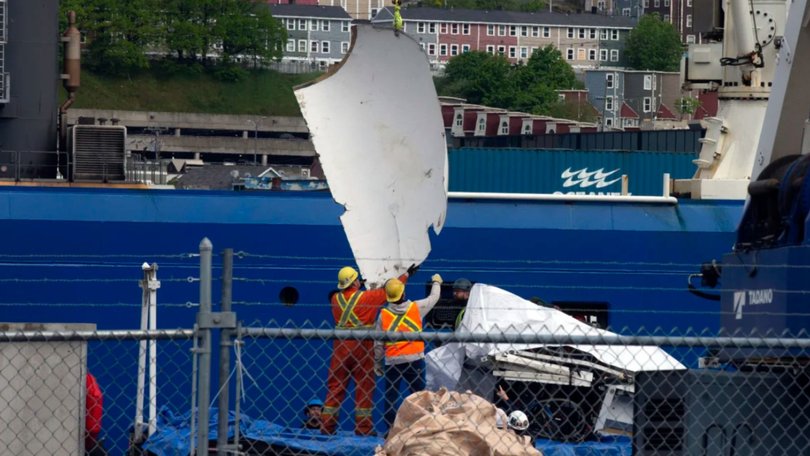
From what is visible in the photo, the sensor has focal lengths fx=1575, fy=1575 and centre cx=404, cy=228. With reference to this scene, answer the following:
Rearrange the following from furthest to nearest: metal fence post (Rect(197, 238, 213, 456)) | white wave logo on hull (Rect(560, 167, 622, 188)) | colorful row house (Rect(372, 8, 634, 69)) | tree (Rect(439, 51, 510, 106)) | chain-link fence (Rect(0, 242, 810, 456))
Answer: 1. colorful row house (Rect(372, 8, 634, 69))
2. tree (Rect(439, 51, 510, 106))
3. white wave logo on hull (Rect(560, 167, 622, 188))
4. chain-link fence (Rect(0, 242, 810, 456))
5. metal fence post (Rect(197, 238, 213, 456))

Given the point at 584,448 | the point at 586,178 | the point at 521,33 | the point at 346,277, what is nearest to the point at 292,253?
the point at 346,277

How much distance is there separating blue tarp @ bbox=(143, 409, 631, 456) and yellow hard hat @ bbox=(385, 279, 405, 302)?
128 cm

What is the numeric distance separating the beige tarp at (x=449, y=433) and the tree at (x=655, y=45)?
134192 millimetres

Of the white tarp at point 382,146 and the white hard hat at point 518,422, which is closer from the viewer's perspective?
the white hard hat at point 518,422

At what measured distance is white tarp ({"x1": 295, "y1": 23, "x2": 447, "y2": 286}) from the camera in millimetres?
14641

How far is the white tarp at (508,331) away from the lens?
13.7m

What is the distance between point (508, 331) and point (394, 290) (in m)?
1.04

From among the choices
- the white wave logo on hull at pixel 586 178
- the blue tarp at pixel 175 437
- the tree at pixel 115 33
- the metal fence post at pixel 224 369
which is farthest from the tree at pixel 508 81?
the metal fence post at pixel 224 369

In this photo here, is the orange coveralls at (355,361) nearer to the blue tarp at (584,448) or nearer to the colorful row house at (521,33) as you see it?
the blue tarp at (584,448)

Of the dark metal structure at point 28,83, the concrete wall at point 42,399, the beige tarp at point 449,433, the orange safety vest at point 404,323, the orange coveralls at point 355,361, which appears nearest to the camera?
the concrete wall at point 42,399

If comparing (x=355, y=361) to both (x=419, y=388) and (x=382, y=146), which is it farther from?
(x=382, y=146)

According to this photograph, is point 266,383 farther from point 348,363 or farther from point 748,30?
point 748,30

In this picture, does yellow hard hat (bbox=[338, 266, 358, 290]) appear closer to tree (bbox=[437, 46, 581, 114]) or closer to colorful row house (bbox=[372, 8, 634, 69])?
tree (bbox=[437, 46, 581, 114])

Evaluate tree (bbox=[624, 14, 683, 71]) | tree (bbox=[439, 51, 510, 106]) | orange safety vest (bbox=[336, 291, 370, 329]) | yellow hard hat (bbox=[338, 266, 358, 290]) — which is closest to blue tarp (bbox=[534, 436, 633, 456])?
orange safety vest (bbox=[336, 291, 370, 329])
